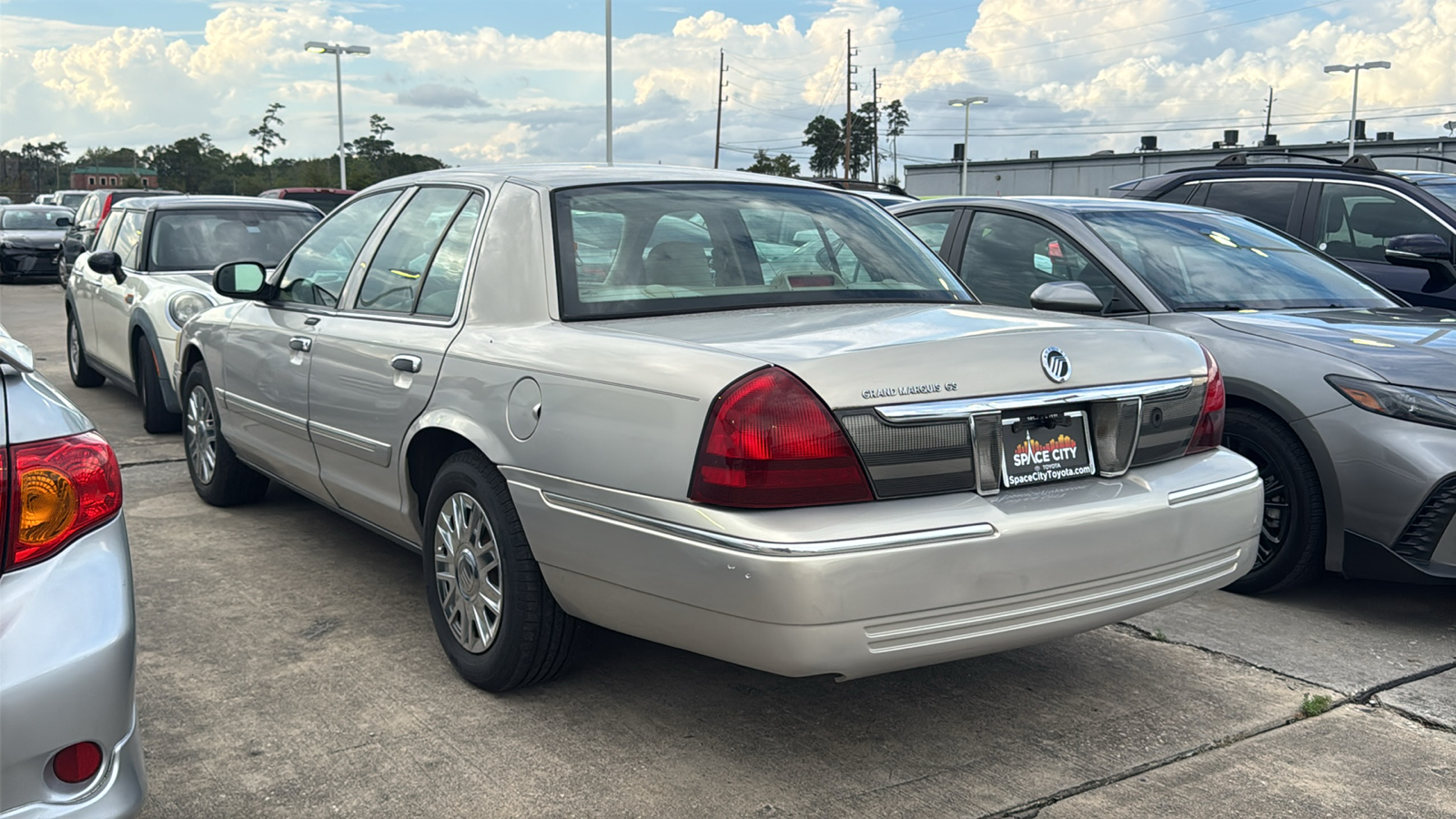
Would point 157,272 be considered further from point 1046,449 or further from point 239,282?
point 1046,449

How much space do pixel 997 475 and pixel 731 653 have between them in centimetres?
79

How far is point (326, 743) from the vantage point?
3.40 metres

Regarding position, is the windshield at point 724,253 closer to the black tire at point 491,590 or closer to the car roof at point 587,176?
the car roof at point 587,176

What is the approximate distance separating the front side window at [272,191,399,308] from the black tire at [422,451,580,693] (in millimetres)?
1311

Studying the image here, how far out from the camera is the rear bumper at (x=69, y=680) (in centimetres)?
207

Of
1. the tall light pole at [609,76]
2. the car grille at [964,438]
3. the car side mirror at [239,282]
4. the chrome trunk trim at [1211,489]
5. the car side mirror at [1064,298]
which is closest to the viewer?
the car grille at [964,438]

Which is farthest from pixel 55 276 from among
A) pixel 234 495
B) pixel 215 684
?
pixel 215 684

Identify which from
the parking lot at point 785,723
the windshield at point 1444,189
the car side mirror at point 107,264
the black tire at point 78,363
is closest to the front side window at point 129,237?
the car side mirror at point 107,264

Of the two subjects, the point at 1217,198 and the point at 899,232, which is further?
the point at 1217,198

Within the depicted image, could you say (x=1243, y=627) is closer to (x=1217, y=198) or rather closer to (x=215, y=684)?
(x=215, y=684)

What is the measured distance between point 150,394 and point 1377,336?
268 inches

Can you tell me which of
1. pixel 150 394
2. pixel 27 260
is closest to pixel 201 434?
pixel 150 394

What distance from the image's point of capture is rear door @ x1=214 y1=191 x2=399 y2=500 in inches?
188

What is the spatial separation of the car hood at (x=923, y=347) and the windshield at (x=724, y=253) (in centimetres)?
13
